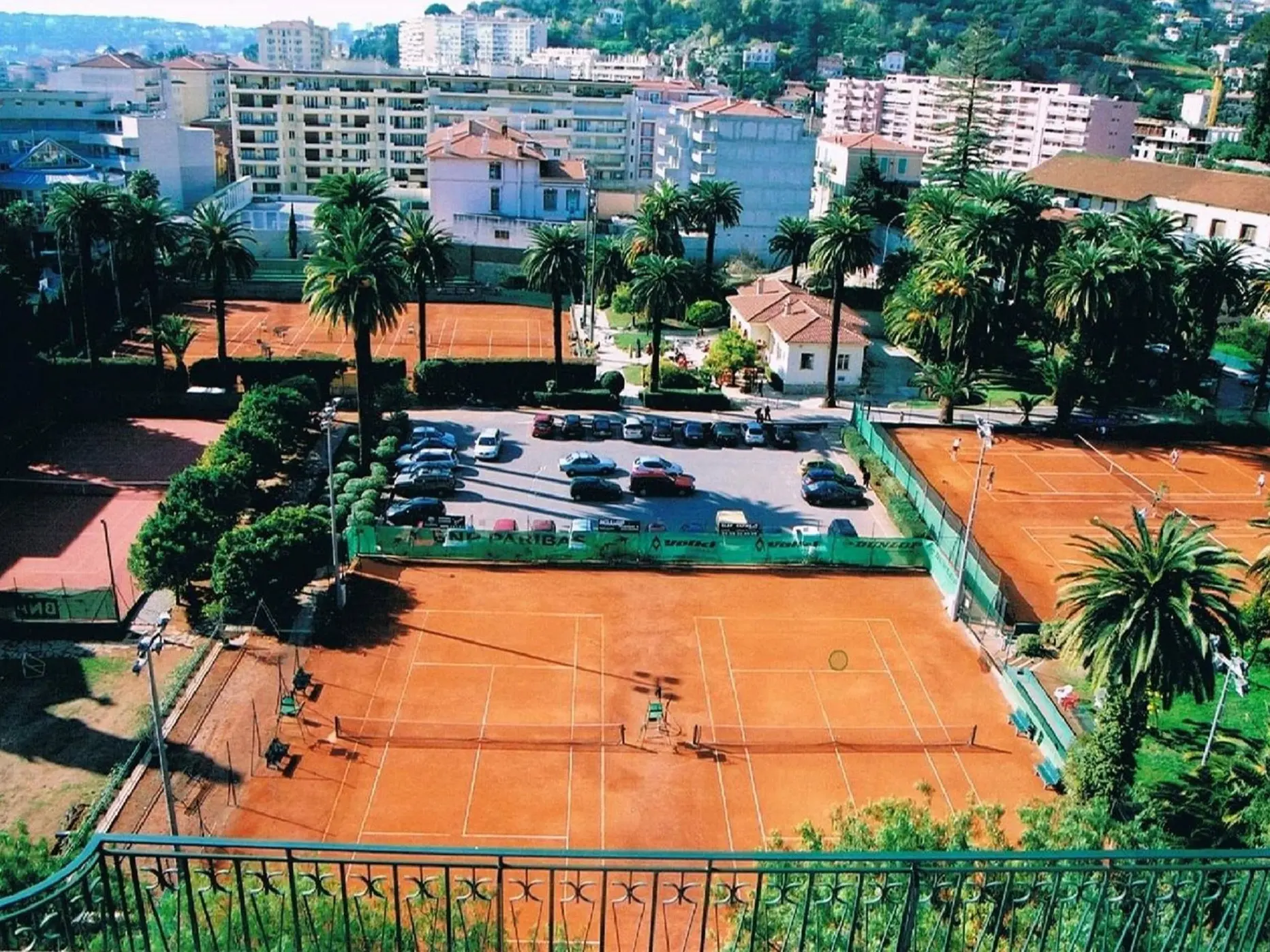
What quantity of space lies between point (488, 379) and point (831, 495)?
2167 cm

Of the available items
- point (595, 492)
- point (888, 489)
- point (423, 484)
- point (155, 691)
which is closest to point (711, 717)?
point (155, 691)

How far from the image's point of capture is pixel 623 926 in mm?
23031

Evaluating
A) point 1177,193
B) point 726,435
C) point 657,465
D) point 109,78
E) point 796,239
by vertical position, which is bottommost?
point 726,435

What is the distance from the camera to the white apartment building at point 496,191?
299ft

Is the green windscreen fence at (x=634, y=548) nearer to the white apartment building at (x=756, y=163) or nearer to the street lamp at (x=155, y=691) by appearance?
the street lamp at (x=155, y=691)

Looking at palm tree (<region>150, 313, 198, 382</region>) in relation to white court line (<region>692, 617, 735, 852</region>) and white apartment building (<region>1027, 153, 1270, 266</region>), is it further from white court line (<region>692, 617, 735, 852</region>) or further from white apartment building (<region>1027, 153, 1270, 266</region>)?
white apartment building (<region>1027, 153, 1270, 266</region>)

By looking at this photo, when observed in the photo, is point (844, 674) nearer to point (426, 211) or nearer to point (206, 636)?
point (206, 636)

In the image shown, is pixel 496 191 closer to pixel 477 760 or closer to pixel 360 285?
pixel 360 285

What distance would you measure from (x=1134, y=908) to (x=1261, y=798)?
38.4 feet

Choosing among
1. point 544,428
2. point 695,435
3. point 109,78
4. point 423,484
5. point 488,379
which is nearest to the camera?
point 423,484

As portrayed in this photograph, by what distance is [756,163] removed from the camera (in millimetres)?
96875

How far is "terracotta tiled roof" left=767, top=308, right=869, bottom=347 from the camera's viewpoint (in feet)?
201

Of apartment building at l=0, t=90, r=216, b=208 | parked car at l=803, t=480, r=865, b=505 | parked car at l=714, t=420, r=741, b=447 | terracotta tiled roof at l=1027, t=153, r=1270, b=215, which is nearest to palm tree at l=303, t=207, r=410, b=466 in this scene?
parked car at l=714, t=420, r=741, b=447

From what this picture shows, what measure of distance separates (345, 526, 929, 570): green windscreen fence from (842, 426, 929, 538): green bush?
2.00 metres
